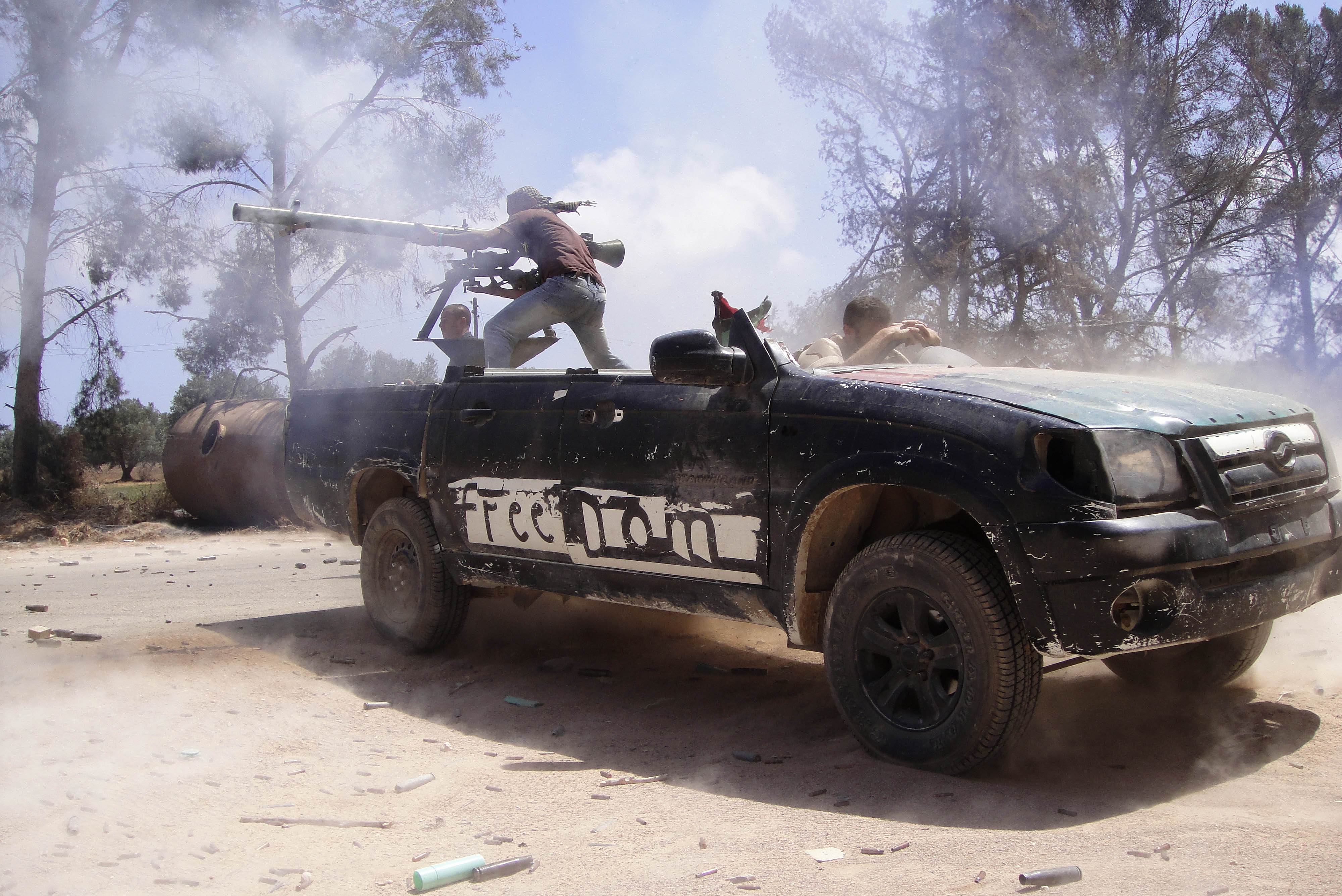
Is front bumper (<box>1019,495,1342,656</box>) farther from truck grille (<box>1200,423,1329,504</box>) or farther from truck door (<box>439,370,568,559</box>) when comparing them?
truck door (<box>439,370,568,559</box>)

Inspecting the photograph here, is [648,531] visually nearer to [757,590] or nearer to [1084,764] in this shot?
[757,590]

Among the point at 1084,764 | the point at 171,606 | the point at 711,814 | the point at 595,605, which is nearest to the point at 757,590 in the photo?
the point at 711,814

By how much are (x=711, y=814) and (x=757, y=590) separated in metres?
0.86

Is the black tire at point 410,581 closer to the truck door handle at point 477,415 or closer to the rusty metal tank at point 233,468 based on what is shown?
the truck door handle at point 477,415

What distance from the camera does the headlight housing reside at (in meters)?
2.97

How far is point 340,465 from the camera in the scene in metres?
5.65

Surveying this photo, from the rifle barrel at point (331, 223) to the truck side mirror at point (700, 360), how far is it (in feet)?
9.23

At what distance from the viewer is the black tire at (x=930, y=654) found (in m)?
3.12

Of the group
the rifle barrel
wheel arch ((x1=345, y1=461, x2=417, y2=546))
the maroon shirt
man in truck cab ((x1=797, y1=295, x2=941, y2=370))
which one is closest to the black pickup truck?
man in truck cab ((x1=797, y1=295, x2=941, y2=370))

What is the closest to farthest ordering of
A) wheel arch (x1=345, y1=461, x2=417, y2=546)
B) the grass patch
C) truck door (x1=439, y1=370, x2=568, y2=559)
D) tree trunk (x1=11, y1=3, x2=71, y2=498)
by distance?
truck door (x1=439, y1=370, x2=568, y2=559) < wheel arch (x1=345, y1=461, x2=417, y2=546) < tree trunk (x1=11, y1=3, x2=71, y2=498) < the grass patch

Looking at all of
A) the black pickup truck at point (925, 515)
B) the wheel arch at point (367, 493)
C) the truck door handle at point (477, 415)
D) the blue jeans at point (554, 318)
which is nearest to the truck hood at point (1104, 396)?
the black pickup truck at point (925, 515)

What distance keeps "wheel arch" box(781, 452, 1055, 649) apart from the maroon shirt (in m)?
2.78

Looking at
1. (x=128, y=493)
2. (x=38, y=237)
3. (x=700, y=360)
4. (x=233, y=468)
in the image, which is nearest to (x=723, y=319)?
(x=700, y=360)

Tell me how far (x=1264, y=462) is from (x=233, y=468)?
479 inches
